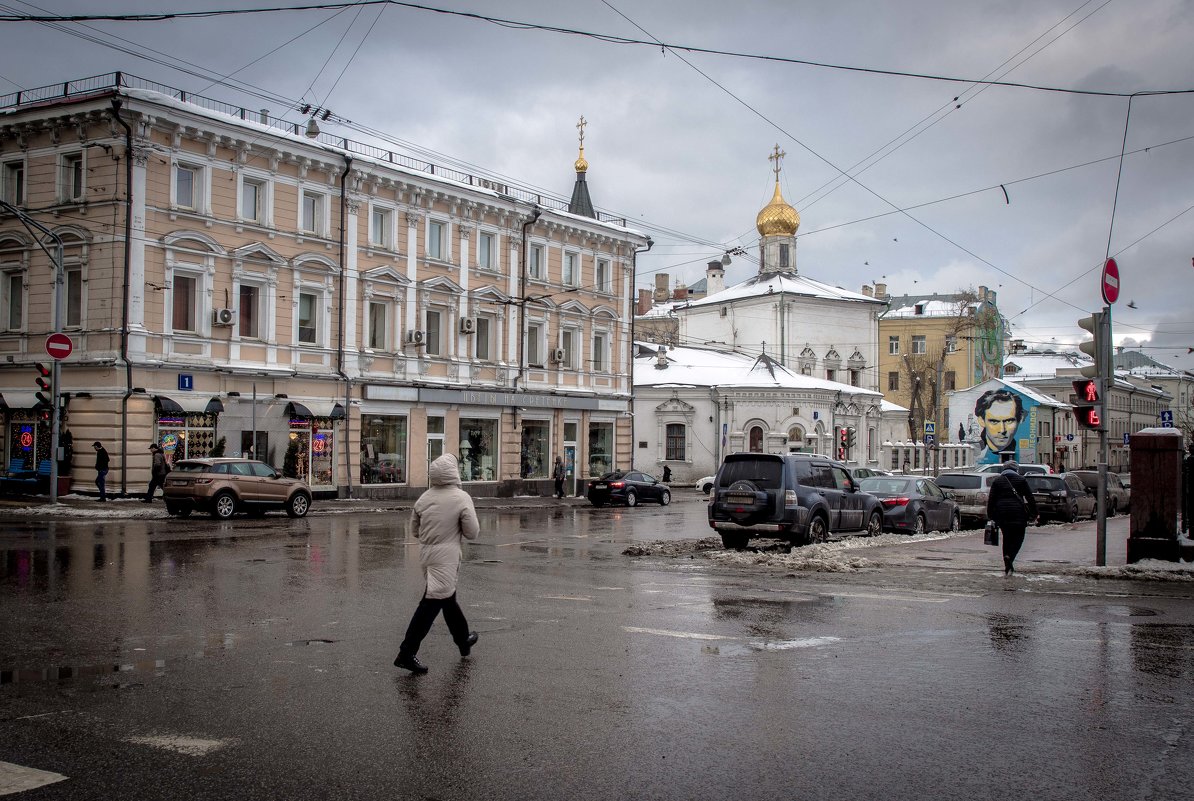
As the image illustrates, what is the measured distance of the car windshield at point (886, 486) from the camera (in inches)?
975

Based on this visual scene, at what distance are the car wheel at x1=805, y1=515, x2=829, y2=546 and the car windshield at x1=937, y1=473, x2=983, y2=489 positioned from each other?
11166 mm

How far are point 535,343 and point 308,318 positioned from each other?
11232 millimetres

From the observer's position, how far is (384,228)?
3750 cm

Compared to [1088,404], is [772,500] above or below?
below

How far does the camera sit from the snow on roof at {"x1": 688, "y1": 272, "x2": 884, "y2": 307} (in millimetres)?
71562

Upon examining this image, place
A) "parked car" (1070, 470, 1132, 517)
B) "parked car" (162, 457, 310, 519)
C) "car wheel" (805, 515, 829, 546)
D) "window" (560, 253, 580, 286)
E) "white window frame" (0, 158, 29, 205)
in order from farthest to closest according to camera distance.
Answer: "window" (560, 253, 580, 286) < "parked car" (1070, 470, 1132, 517) < "white window frame" (0, 158, 29, 205) < "parked car" (162, 457, 310, 519) < "car wheel" (805, 515, 829, 546)

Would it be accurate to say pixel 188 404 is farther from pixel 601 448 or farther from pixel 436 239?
pixel 601 448

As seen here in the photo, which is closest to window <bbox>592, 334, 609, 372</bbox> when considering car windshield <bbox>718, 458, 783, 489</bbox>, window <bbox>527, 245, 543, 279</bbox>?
window <bbox>527, 245, 543, 279</bbox>

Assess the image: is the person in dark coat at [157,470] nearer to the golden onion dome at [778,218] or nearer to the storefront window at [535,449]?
the storefront window at [535,449]

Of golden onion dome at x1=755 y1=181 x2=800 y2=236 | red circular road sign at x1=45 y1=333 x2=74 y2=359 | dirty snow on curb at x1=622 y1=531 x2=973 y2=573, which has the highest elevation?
golden onion dome at x1=755 y1=181 x2=800 y2=236

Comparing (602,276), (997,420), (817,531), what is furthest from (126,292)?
(997,420)

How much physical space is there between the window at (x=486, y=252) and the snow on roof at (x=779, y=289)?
33107 mm

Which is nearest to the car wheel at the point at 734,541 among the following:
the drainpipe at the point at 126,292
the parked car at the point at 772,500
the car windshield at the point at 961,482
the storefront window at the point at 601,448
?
the parked car at the point at 772,500

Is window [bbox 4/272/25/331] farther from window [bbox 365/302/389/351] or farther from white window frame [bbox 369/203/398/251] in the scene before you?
white window frame [bbox 369/203/398/251]
